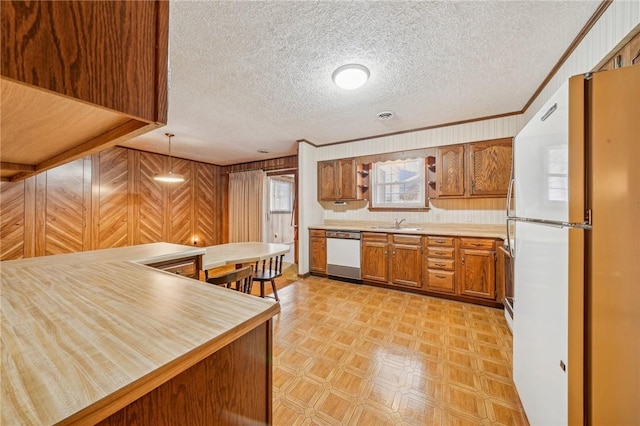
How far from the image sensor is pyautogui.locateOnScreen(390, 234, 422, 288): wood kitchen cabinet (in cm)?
330

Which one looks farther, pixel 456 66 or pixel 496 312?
pixel 496 312

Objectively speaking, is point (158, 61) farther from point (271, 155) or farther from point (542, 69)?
point (271, 155)

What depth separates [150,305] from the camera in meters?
0.85

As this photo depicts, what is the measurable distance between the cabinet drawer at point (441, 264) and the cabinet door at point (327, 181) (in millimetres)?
1846

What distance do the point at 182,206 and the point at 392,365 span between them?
17.2 ft

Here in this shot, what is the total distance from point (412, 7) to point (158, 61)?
5.25 ft

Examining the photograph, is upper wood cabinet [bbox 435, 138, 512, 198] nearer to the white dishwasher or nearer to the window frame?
the window frame

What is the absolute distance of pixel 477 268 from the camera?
2928mm

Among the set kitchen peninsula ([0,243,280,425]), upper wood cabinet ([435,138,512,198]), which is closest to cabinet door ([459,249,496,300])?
upper wood cabinet ([435,138,512,198])

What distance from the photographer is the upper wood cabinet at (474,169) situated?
119 inches

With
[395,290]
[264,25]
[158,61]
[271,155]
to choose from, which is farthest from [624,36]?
[271,155]

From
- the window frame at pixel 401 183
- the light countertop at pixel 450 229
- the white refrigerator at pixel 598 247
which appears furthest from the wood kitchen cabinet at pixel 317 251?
the white refrigerator at pixel 598 247

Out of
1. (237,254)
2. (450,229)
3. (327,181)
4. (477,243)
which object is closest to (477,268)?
(477,243)

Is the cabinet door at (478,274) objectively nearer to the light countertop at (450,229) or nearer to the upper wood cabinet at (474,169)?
the light countertop at (450,229)
